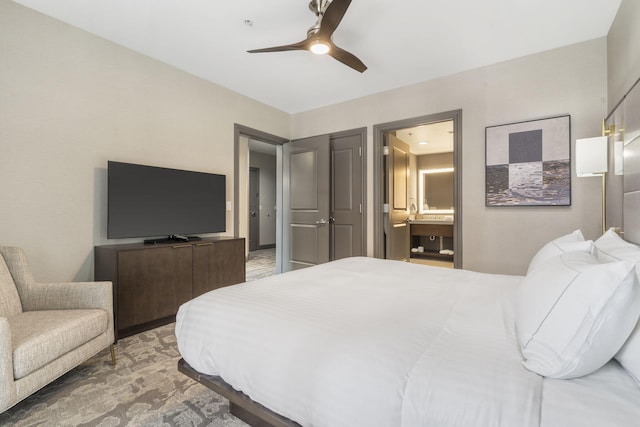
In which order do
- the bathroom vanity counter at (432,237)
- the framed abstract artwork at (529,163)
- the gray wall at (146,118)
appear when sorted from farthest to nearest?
1. the bathroom vanity counter at (432,237)
2. the framed abstract artwork at (529,163)
3. the gray wall at (146,118)

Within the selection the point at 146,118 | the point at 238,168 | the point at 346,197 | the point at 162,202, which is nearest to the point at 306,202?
the point at 346,197

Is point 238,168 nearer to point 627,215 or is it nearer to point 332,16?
point 332,16

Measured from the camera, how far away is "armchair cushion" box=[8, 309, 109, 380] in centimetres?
147

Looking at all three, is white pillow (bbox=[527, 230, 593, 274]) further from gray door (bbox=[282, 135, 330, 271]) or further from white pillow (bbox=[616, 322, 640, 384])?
gray door (bbox=[282, 135, 330, 271])

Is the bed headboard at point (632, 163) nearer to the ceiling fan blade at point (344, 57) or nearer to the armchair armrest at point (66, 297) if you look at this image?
the ceiling fan blade at point (344, 57)

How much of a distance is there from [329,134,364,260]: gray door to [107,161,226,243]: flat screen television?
5.36ft

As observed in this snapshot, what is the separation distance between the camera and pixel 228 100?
3.89 m

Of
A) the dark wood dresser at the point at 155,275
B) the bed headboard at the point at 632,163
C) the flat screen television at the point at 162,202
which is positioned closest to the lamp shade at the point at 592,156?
the bed headboard at the point at 632,163

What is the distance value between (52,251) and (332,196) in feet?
10.5

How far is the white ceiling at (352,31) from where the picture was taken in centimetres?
233

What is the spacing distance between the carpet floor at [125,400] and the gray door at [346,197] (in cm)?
262

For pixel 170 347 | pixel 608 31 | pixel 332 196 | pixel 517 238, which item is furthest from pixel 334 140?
pixel 170 347

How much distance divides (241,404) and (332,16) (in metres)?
2.33

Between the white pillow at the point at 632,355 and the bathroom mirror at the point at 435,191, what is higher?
the bathroom mirror at the point at 435,191
